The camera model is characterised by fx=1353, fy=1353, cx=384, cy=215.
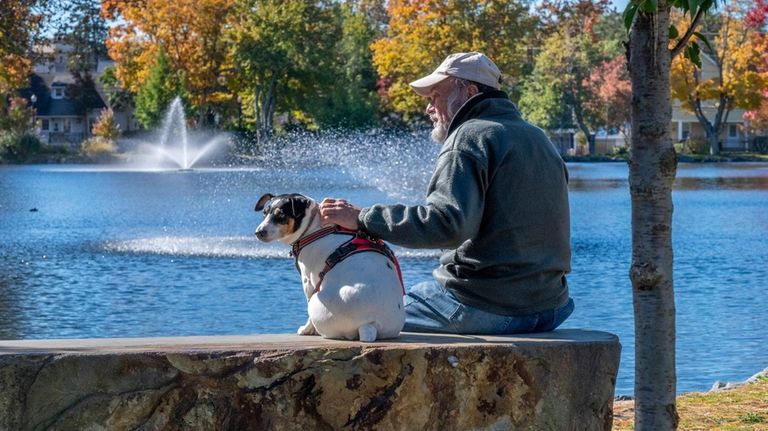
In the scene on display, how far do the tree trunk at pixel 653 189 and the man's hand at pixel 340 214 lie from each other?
3.77 ft

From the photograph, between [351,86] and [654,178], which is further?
[351,86]

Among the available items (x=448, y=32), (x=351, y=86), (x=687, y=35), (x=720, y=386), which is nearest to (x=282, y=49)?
(x=351, y=86)

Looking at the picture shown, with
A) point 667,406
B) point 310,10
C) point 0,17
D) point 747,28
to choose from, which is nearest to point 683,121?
point 747,28

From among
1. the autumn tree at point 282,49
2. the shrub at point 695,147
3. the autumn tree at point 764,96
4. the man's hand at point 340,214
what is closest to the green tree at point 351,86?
the autumn tree at point 282,49

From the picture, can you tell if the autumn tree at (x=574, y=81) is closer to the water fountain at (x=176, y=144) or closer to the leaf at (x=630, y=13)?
the water fountain at (x=176, y=144)

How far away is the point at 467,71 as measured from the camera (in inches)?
213

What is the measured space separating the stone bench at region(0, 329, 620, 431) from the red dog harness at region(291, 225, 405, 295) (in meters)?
0.30

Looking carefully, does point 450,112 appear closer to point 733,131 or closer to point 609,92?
point 609,92

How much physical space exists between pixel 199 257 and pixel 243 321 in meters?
6.42

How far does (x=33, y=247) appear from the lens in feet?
73.7

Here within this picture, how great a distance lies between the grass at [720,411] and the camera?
692cm

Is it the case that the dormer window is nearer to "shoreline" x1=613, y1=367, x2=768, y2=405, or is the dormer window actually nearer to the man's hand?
"shoreline" x1=613, y1=367, x2=768, y2=405

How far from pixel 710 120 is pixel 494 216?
85721 millimetres

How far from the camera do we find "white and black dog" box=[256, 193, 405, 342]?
16.7 feet
